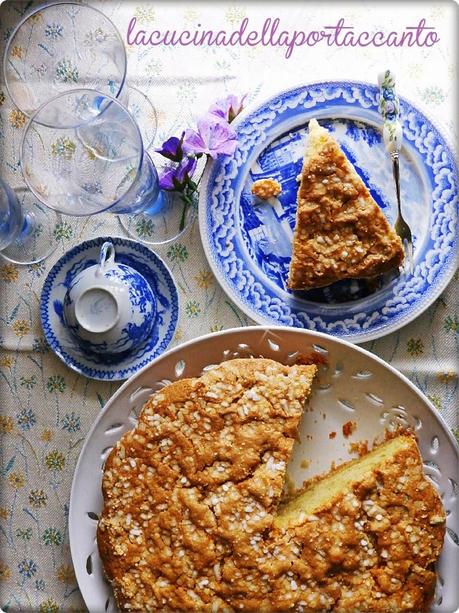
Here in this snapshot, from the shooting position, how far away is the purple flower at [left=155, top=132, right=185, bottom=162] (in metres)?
2.73

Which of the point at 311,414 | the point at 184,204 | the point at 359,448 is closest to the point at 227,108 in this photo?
the point at 184,204

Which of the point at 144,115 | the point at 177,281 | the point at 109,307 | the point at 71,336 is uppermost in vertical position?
the point at 144,115

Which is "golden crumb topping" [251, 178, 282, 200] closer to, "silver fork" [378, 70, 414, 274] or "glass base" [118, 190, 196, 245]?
"glass base" [118, 190, 196, 245]

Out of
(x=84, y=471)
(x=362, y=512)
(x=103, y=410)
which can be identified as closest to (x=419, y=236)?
(x=362, y=512)

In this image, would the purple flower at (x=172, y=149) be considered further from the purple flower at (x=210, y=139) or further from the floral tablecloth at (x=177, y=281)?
the floral tablecloth at (x=177, y=281)

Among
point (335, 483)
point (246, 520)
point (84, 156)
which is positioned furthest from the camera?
point (84, 156)

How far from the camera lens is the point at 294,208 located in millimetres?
2797

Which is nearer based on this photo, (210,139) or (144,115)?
(210,139)

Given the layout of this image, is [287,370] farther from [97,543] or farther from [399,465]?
[97,543]

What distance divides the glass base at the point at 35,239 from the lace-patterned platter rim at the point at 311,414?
64cm

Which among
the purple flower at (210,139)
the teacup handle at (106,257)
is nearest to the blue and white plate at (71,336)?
the teacup handle at (106,257)

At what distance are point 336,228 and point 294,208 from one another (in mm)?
203

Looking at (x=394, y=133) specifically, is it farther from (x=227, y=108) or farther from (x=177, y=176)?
(x=177, y=176)

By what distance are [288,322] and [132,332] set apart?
0.55 m
